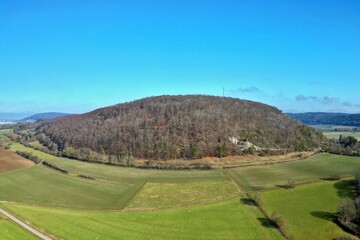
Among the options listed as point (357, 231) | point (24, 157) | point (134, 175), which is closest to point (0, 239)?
point (134, 175)

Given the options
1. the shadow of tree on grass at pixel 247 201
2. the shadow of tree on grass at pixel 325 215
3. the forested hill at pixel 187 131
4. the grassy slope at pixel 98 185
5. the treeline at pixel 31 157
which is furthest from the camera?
the forested hill at pixel 187 131

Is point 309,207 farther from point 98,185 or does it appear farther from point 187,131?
point 187,131

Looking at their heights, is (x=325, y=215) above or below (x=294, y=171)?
below

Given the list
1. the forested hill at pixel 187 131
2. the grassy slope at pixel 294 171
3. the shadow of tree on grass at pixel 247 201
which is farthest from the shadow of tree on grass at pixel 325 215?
the forested hill at pixel 187 131

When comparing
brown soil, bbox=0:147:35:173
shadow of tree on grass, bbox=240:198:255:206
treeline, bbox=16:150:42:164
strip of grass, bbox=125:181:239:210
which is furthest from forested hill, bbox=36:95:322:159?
shadow of tree on grass, bbox=240:198:255:206

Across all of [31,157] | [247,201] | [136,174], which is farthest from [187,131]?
[247,201]

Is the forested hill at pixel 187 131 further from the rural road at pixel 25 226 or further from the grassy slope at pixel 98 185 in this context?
the rural road at pixel 25 226

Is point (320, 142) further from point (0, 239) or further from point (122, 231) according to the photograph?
point (0, 239)

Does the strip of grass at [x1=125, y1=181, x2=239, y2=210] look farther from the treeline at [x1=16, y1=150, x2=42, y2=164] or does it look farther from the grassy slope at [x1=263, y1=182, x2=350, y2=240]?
the treeline at [x1=16, y1=150, x2=42, y2=164]
